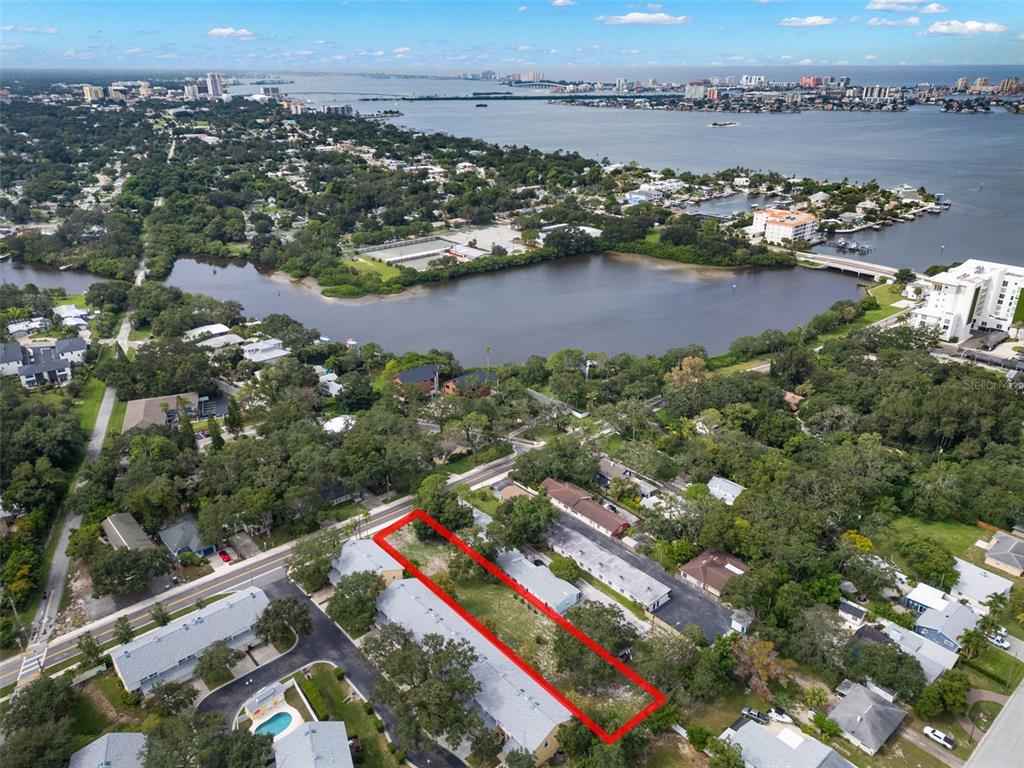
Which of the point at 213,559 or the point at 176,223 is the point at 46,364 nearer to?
the point at 213,559

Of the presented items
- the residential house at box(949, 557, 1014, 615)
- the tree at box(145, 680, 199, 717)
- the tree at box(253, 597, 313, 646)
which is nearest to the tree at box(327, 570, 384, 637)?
the tree at box(253, 597, 313, 646)

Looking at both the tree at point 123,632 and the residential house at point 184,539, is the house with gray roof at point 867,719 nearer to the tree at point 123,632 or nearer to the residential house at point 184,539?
the tree at point 123,632

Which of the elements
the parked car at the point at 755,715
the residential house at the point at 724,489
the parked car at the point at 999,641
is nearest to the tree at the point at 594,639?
the parked car at the point at 755,715

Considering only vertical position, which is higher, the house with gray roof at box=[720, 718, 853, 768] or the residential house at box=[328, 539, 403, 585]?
the residential house at box=[328, 539, 403, 585]

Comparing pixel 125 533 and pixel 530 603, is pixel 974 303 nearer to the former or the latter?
pixel 530 603

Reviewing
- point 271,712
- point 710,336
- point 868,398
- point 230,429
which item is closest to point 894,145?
point 710,336

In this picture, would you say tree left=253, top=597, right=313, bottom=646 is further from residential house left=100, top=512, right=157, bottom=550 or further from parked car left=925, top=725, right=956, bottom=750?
parked car left=925, top=725, right=956, bottom=750

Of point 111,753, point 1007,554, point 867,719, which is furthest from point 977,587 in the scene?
point 111,753
